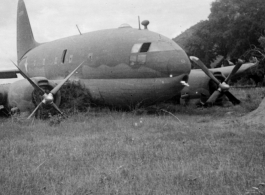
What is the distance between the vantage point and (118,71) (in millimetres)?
13195

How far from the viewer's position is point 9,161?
19.0 ft

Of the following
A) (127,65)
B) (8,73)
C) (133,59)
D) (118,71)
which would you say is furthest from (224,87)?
(8,73)

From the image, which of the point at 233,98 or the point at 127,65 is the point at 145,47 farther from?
the point at 233,98

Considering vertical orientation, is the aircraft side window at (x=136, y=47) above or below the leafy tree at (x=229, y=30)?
above

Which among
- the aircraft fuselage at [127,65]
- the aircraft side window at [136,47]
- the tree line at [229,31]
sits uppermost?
the aircraft side window at [136,47]

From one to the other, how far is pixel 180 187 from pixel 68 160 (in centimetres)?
252

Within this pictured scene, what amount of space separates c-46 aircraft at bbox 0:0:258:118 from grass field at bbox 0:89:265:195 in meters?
2.83

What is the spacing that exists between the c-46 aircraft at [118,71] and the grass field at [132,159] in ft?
9.29

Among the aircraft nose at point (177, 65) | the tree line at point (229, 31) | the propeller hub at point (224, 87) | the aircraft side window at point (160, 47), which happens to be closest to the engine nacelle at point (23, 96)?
the aircraft side window at point (160, 47)

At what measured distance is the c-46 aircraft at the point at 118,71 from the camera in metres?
12.3

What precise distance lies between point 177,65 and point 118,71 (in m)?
2.63

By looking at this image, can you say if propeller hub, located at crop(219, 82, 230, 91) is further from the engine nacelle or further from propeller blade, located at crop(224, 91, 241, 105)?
the engine nacelle

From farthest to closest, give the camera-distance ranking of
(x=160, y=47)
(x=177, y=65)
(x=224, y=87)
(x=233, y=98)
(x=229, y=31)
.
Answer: (x=229, y=31)
(x=233, y=98)
(x=224, y=87)
(x=160, y=47)
(x=177, y=65)

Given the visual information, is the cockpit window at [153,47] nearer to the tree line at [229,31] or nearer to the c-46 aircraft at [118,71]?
the c-46 aircraft at [118,71]
